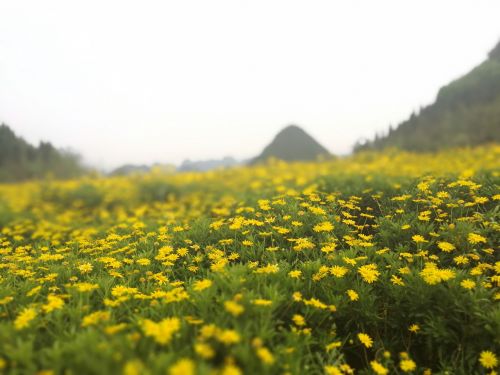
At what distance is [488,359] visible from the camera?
2.51 metres

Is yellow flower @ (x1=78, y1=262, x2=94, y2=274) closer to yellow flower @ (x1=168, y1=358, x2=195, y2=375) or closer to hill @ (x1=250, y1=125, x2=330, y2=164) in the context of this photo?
yellow flower @ (x1=168, y1=358, x2=195, y2=375)

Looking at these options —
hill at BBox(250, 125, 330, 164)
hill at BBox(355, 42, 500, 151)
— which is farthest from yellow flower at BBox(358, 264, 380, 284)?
hill at BBox(250, 125, 330, 164)

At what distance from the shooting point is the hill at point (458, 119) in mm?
17578

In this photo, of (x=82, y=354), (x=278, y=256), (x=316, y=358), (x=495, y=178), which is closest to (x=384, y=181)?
(x=495, y=178)

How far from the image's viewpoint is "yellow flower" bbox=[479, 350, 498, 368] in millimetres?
2483

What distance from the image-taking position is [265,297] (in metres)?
2.55

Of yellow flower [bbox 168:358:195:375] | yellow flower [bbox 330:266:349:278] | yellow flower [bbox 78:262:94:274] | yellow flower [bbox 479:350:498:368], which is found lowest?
yellow flower [bbox 479:350:498:368]

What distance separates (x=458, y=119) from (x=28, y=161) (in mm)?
23033

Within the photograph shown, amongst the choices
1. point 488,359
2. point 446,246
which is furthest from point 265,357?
point 446,246

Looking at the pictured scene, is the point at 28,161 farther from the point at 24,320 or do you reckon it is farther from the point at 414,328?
the point at 414,328

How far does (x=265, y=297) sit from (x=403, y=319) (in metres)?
1.34

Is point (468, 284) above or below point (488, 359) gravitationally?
above

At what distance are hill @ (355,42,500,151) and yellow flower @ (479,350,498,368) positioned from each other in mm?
15777

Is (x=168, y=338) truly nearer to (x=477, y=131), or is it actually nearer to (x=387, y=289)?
(x=387, y=289)
